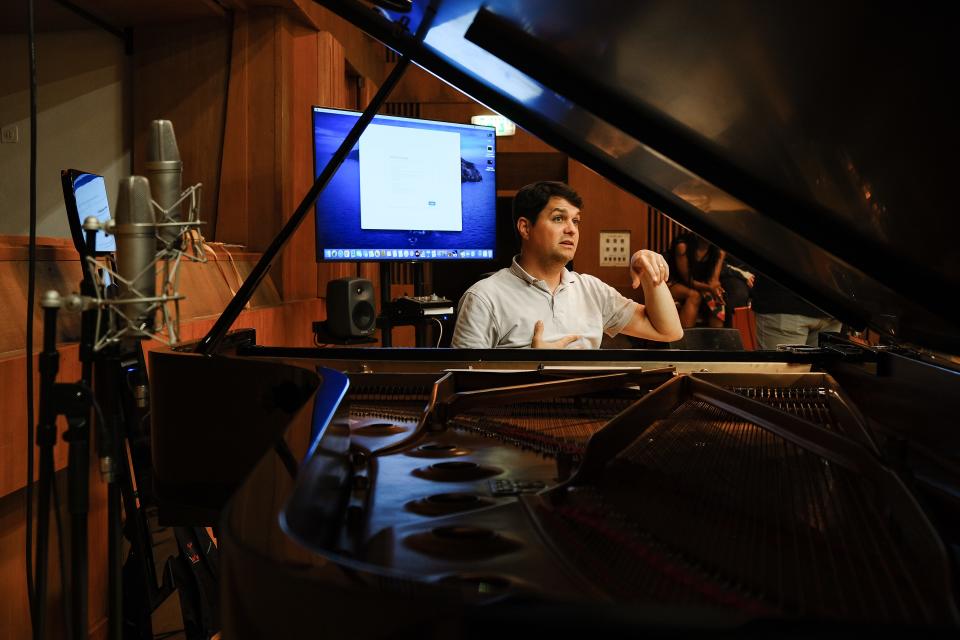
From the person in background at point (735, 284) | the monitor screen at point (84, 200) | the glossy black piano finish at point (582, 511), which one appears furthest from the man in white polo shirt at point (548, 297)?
the person in background at point (735, 284)

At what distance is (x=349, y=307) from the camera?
2.67m

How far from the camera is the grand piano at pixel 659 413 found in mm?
656

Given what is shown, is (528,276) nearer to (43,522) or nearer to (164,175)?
(164,175)

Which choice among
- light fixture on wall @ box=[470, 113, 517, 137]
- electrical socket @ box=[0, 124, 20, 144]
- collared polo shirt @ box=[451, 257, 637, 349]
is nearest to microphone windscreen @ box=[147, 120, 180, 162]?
collared polo shirt @ box=[451, 257, 637, 349]

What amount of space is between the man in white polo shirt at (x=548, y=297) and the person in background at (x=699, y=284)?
70.8 inches

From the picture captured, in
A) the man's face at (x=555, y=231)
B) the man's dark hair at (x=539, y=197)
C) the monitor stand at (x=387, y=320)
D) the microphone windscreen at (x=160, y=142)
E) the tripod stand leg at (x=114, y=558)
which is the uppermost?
the man's dark hair at (x=539, y=197)

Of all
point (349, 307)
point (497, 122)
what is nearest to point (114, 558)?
point (349, 307)

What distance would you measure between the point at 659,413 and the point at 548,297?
1.36 metres

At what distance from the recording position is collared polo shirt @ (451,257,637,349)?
8.46ft

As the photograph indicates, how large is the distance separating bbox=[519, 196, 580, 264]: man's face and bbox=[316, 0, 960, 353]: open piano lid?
96 centimetres

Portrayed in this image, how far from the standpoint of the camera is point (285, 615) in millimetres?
555

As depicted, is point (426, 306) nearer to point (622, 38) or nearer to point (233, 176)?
point (233, 176)

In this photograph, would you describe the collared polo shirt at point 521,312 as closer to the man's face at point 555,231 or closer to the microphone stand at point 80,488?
the man's face at point 555,231

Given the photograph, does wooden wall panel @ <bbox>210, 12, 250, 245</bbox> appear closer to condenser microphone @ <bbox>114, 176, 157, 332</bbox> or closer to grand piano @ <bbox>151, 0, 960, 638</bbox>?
grand piano @ <bbox>151, 0, 960, 638</bbox>
